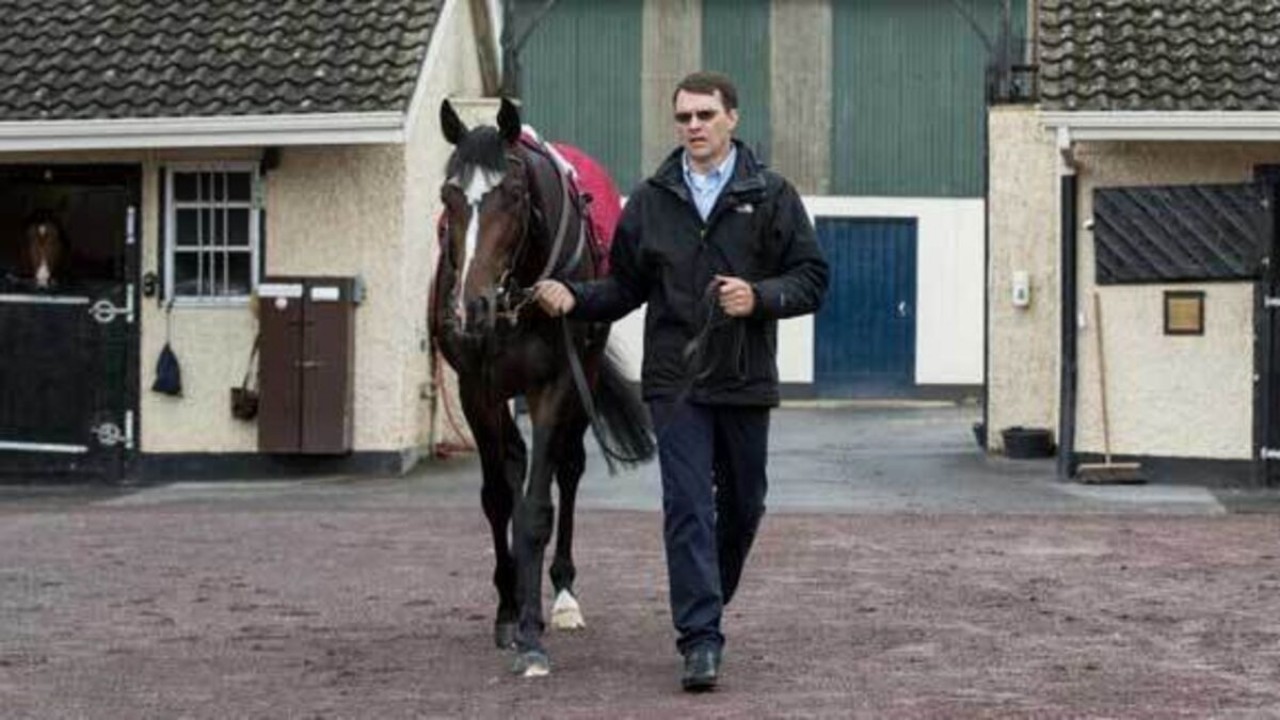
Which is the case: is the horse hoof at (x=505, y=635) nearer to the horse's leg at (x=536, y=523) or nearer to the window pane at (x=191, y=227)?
the horse's leg at (x=536, y=523)

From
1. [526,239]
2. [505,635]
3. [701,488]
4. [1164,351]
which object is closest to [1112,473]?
[1164,351]

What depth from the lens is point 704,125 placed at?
8.77 m

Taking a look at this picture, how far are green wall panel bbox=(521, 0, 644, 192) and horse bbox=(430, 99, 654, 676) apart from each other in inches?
991

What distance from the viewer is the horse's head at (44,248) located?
19.4 metres

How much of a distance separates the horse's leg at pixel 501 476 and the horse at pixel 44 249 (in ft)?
32.9

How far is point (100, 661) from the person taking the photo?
969 centimetres

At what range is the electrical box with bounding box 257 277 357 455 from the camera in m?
18.8

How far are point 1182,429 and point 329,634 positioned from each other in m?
9.18

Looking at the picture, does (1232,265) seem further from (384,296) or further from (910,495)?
(384,296)

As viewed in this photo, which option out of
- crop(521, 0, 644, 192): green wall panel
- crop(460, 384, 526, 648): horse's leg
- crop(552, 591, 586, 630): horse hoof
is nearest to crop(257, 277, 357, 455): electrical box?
crop(552, 591, 586, 630): horse hoof

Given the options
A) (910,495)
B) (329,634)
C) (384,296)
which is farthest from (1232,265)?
(329,634)

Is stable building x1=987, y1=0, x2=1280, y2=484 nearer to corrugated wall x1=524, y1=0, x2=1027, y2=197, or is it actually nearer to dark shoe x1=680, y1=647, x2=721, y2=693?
dark shoe x1=680, y1=647, x2=721, y2=693

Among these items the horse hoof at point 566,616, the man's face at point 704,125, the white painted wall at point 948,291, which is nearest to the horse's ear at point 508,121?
the man's face at point 704,125

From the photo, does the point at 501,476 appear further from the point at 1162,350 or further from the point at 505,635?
the point at 1162,350
